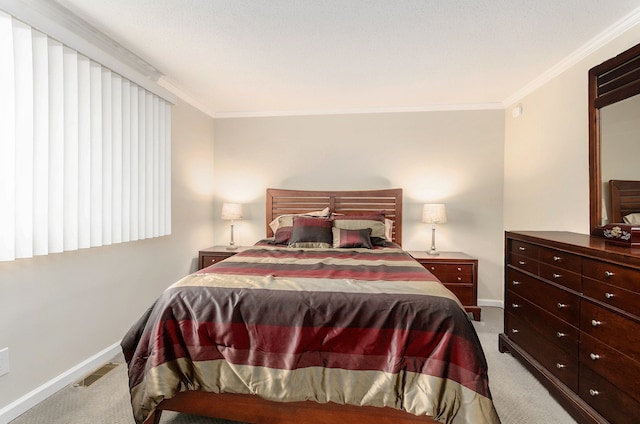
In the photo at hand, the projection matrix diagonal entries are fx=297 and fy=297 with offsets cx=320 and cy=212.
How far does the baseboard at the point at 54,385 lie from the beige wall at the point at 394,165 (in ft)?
6.40

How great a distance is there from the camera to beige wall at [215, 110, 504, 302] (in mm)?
3668

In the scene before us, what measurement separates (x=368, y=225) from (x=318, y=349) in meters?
1.99

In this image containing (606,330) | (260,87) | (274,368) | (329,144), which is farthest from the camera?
(329,144)

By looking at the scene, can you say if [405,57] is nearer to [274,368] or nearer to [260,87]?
[260,87]

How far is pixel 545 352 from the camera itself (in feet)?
6.50

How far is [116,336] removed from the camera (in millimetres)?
2482

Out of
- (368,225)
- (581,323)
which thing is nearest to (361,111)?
(368,225)

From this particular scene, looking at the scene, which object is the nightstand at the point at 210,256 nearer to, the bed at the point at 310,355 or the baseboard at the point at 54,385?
the baseboard at the point at 54,385

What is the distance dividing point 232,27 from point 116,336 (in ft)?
8.57

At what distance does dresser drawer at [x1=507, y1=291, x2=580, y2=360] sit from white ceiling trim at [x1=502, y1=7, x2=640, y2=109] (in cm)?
202

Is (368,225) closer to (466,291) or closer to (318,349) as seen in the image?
(466,291)

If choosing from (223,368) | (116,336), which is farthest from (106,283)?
(223,368)

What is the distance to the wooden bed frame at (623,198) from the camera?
192cm

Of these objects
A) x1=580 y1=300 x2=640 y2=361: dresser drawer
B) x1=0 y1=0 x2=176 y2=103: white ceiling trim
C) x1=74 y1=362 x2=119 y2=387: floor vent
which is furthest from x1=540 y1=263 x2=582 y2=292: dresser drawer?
x1=0 y1=0 x2=176 y2=103: white ceiling trim
